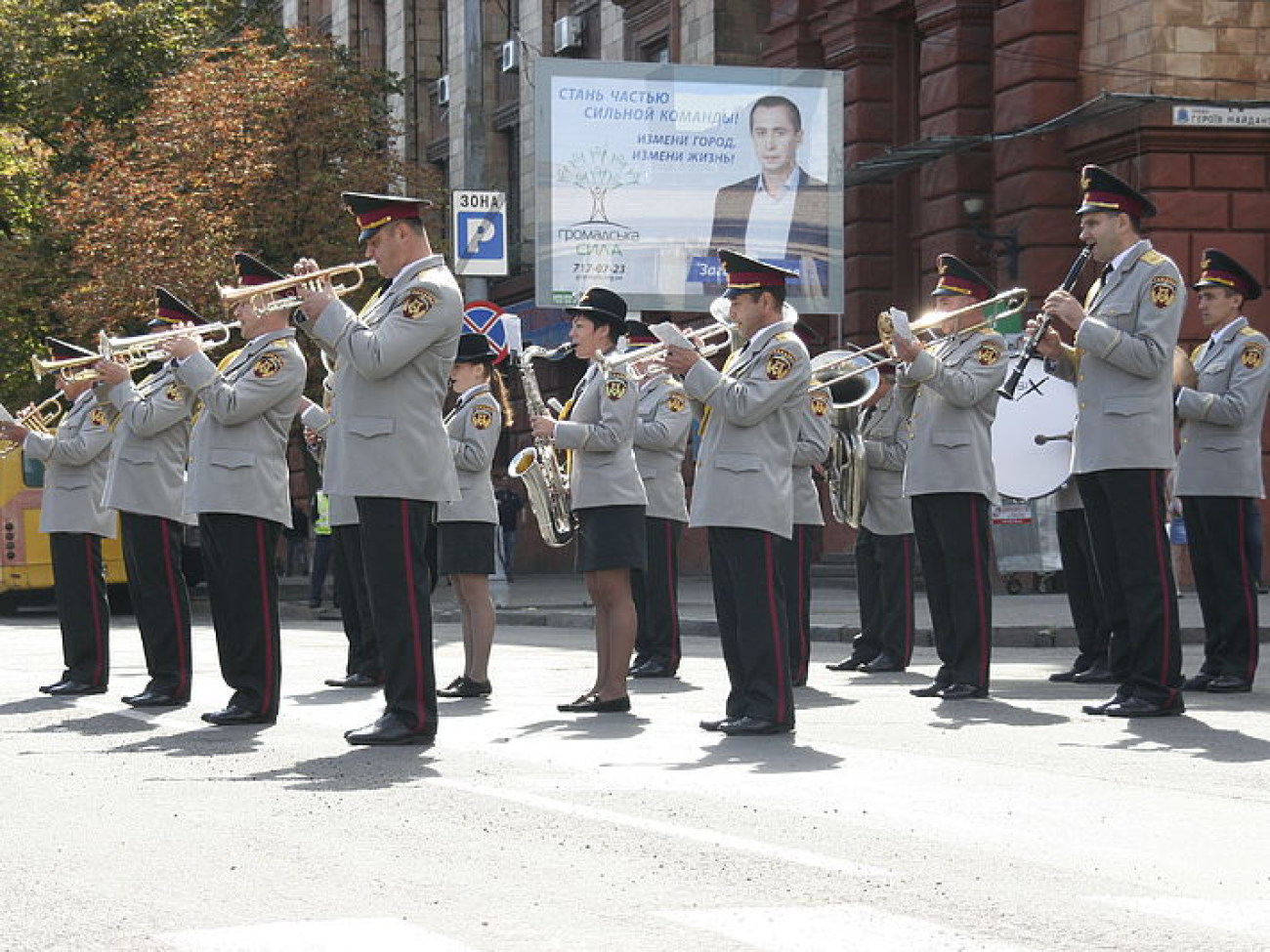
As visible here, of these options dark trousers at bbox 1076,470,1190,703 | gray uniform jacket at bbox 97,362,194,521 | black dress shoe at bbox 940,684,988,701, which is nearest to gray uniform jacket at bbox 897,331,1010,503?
black dress shoe at bbox 940,684,988,701

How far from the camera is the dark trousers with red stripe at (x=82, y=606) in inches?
510

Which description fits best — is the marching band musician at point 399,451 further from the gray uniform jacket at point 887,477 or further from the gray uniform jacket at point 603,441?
the gray uniform jacket at point 887,477

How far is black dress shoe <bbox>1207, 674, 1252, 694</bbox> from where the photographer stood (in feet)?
39.3

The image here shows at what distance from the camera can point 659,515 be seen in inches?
563

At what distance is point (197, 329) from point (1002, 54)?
15808 millimetres

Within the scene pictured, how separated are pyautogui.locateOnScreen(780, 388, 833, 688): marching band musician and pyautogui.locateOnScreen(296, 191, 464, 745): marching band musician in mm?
2471

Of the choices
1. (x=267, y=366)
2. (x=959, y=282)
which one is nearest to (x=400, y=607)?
(x=267, y=366)

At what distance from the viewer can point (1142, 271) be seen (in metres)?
10.7

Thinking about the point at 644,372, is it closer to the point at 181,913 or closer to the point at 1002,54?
the point at 181,913

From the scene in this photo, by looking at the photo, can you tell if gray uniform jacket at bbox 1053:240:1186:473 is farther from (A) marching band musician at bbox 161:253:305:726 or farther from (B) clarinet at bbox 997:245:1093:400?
(A) marching band musician at bbox 161:253:305:726

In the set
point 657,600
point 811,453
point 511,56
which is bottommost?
A: point 657,600

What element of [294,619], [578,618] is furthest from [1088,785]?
[294,619]

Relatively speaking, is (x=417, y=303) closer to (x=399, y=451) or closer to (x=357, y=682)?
(x=399, y=451)

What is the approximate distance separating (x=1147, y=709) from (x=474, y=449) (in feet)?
13.0
